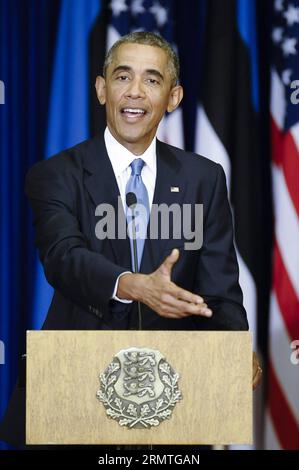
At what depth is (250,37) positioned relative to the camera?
11.6ft

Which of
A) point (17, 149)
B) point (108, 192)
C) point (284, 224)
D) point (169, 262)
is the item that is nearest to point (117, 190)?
point (108, 192)

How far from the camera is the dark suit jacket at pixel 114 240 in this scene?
3000mm

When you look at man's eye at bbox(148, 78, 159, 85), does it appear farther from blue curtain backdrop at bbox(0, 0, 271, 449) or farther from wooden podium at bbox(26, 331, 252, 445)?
wooden podium at bbox(26, 331, 252, 445)

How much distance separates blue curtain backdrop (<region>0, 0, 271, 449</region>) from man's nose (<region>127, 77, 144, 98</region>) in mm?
337

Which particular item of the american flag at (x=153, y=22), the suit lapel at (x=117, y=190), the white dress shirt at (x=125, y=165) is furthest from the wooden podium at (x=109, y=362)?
the american flag at (x=153, y=22)

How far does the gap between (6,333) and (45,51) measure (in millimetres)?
1210

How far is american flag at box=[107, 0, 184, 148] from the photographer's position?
3.50 metres

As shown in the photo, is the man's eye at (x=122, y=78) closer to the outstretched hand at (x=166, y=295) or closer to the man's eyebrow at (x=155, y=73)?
the man's eyebrow at (x=155, y=73)

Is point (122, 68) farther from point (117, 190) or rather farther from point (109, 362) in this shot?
point (109, 362)

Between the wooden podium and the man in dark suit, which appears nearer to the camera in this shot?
the wooden podium

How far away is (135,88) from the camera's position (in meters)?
3.19

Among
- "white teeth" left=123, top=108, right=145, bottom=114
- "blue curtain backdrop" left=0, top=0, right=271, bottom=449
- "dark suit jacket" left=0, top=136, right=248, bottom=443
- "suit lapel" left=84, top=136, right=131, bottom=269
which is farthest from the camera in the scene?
"blue curtain backdrop" left=0, top=0, right=271, bottom=449

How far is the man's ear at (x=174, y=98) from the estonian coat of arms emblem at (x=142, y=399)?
4.57 feet

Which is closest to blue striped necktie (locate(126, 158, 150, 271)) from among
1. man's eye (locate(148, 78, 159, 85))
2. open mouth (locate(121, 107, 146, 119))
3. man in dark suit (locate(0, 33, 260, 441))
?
man in dark suit (locate(0, 33, 260, 441))
